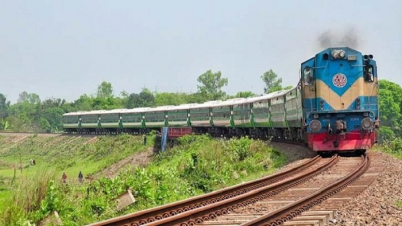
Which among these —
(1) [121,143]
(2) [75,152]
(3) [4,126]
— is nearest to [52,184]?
(1) [121,143]

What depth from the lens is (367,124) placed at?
17438 mm

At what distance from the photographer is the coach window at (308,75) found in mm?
18656

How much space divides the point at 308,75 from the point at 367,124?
2.62 metres

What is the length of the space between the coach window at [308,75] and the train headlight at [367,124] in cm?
223

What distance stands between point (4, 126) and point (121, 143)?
67.2 m

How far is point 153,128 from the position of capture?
59.7m

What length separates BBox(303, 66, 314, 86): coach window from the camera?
18.7 metres

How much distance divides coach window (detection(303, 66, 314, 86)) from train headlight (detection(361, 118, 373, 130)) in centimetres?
223

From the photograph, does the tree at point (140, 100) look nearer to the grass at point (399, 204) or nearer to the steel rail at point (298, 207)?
the steel rail at point (298, 207)

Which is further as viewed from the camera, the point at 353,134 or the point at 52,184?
the point at 353,134

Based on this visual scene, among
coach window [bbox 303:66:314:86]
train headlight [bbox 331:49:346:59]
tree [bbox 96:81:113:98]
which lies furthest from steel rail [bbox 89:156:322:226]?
tree [bbox 96:81:113:98]

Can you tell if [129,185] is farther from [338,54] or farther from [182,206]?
[338,54]

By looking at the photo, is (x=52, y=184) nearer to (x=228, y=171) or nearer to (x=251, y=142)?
(x=228, y=171)

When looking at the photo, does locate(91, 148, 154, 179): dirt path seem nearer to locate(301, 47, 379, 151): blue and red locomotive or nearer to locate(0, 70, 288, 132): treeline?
locate(301, 47, 379, 151): blue and red locomotive
